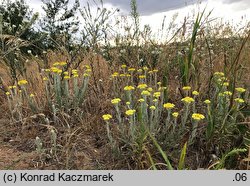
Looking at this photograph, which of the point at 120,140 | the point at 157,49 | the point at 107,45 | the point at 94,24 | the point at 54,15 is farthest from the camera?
the point at 54,15

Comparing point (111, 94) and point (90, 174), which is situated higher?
point (111, 94)

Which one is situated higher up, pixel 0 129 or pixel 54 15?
pixel 54 15

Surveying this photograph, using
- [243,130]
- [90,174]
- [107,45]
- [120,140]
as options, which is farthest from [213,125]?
[107,45]

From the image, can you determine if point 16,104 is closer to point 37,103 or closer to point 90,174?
point 37,103

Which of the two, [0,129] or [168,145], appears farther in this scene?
[0,129]

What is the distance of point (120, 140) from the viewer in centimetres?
271

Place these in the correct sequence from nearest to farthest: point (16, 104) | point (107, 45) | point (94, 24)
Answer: point (16, 104)
point (94, 24)
point (107, 45)

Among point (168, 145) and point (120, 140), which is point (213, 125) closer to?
point (168, 145)

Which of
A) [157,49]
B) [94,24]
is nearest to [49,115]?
[94,24]

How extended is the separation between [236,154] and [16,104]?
79.6 inches

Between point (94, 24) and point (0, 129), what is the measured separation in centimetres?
152

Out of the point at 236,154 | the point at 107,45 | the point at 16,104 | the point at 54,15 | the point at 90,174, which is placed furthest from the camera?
the point at 54,15

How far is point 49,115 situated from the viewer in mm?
3344

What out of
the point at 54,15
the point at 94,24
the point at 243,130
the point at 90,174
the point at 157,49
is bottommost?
the point at 90,174
